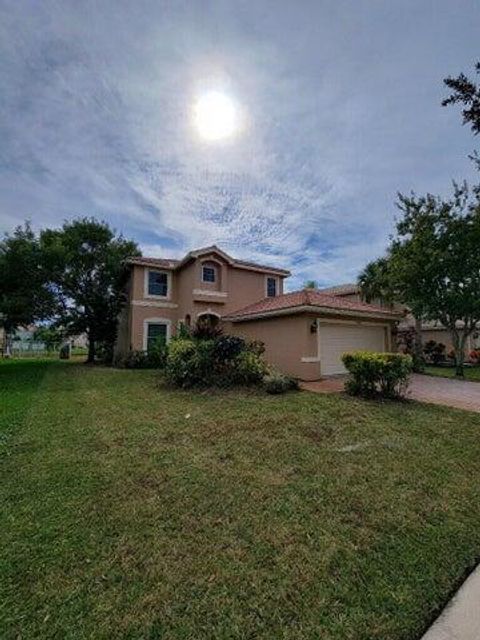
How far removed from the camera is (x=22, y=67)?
8750 millimetres

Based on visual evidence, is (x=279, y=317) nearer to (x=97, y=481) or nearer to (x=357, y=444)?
(x=357, y=444)

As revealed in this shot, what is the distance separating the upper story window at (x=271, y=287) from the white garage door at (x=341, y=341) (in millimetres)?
8387

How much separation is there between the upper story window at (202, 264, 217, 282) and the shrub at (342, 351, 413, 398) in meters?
12.1

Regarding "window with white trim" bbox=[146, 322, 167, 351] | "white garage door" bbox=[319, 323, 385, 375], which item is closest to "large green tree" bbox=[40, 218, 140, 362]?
"window with white trim" bbox=[146, 322, 167, 351]

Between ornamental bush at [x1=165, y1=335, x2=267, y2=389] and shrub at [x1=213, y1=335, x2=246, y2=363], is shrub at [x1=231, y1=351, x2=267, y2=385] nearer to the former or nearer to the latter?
ornamental bush at [x1=165, y1=335, x2=267, y2=389]

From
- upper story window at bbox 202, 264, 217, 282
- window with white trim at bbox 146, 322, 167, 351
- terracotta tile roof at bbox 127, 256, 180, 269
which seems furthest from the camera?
window with white trim at bbox 146, 322, 167, 351

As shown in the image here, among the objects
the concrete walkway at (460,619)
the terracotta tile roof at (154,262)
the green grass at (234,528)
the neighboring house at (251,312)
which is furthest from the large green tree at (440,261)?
the concrete walkway at (460,619)

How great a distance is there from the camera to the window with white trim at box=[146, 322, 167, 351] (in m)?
20.6

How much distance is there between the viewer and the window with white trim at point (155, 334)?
2062 cm

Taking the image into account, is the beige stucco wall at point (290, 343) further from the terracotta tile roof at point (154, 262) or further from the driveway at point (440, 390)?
the terracotta tile roof at point (154, 262)

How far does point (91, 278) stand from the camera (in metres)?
23.3

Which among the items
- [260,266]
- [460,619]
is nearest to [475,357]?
[260,266]

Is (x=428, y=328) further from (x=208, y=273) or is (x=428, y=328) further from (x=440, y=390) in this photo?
(x=208, y=273)

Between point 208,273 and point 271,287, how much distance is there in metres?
5.01
